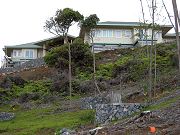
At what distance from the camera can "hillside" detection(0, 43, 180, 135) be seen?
18.9 meters

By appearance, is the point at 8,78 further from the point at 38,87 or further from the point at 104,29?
the point at 104,29

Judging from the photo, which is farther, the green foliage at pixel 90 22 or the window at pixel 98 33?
the window at pixel 98 33

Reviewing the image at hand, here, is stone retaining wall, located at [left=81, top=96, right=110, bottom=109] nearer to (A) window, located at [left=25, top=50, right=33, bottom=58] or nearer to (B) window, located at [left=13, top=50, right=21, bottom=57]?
(A) window, located at [left=25, top=50, right=33, bottom=58]

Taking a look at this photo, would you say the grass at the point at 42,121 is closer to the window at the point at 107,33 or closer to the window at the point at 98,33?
the window at the point at 98,33

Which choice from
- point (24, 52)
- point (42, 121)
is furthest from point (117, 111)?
point (24, 52)

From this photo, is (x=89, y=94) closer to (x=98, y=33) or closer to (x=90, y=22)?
(x=90, y=22)

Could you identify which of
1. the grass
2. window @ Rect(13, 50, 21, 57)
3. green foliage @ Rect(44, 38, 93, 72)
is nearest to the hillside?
the grass

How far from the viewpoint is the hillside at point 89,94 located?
18.9m

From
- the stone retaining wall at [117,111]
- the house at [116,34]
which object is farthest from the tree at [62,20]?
the house at [116,34]

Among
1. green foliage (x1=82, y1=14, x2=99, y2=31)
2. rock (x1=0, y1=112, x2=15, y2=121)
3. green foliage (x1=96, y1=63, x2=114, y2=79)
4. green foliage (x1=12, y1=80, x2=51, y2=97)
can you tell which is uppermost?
green foliage (x1=82, y1=14, x2=99, y2=31)

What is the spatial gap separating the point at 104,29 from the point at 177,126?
2097 inches

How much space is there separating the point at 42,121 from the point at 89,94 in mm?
12004

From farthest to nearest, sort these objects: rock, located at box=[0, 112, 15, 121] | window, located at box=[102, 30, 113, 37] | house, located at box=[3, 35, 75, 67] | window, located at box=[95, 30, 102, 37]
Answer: house, located at box=[3, 35, 75, 67] → window, located at box=[102, 30, 113, 37] → window, located at box=[95, 30, 102, 37] → rock, located at box=[0, 112, 15, 121]

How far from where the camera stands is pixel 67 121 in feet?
85.4
